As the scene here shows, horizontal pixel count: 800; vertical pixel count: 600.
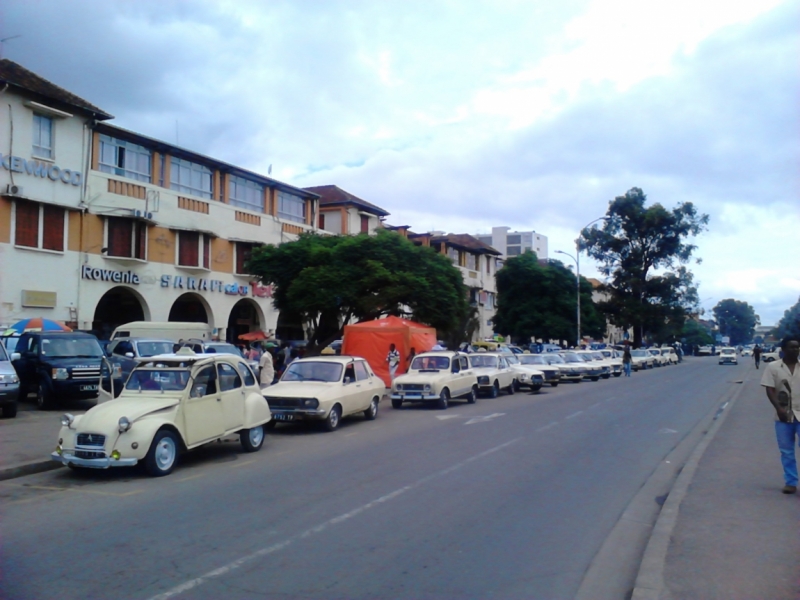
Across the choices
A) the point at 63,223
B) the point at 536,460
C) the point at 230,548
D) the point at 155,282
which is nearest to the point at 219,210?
the point at 155,282

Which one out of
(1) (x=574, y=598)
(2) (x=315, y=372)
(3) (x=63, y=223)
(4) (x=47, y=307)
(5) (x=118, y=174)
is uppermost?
(5) (x=118, y=174)

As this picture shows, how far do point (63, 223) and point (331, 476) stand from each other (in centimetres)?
2390

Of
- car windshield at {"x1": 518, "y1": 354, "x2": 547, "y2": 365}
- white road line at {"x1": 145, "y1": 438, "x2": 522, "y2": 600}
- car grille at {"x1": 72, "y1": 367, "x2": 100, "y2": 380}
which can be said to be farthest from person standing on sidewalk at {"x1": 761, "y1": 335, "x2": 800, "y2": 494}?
car windshield at {"x1": 518, "y1": 354, "x2": 547, "y2": 365}

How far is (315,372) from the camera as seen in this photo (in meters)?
16.3

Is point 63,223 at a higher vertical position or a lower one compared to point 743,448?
higher

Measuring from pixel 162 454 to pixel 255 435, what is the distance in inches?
96.6

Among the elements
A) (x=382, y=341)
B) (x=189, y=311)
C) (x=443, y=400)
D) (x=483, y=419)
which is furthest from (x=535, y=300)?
(x=483, y=419)

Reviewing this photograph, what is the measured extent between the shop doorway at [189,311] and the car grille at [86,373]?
19.7 meters


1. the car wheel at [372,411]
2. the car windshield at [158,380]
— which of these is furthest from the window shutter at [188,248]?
the car windshield at [158,380]

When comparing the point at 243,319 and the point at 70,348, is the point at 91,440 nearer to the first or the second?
the point at 70,348

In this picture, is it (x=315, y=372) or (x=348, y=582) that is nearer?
(x=348, y=582)

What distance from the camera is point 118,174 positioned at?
106 ft

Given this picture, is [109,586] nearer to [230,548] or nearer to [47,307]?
[230,548]

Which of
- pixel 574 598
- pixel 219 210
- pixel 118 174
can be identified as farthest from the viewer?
pixel 219 210
